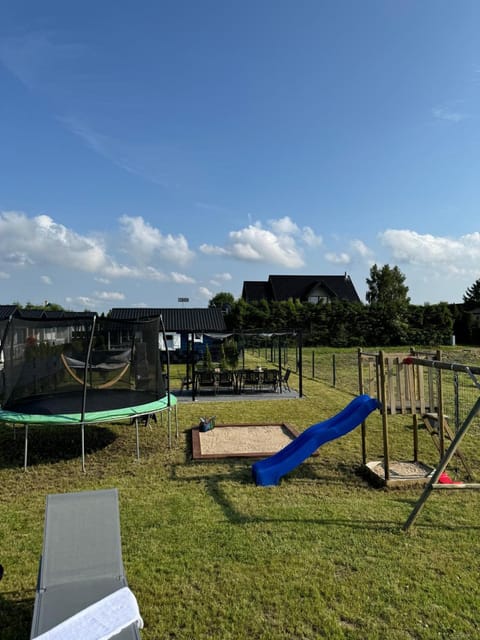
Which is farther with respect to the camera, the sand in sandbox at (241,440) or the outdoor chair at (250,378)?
the outdoor chair at (250,378)

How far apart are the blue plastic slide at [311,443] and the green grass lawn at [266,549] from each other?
207mm

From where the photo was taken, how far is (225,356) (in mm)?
19859

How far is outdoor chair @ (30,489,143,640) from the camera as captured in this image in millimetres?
2293

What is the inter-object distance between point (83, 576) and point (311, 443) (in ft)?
12.3

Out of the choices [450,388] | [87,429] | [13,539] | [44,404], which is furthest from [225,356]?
[13,539]

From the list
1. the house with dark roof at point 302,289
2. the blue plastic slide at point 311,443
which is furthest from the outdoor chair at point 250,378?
the house with dark roof at point 302,289

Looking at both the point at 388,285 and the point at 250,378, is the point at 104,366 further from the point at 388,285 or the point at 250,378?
the point at 388,285

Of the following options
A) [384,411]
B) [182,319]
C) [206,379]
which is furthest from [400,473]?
[182,319]

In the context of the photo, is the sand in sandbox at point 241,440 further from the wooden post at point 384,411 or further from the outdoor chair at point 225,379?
the outdoor chair at point 225,379

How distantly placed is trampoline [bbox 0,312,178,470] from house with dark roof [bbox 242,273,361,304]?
1370 inches

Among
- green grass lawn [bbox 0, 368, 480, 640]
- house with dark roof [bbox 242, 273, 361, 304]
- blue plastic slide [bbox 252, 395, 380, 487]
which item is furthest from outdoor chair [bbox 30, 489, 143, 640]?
house with dark roof [bbox 242, 273, 361, 304]

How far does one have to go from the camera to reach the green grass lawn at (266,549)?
2930 millimetres

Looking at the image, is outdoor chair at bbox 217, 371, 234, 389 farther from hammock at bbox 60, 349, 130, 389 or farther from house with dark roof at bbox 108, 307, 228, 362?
house with dark roof at bbox 108, 307, 228, 362

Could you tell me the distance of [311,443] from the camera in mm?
5895
